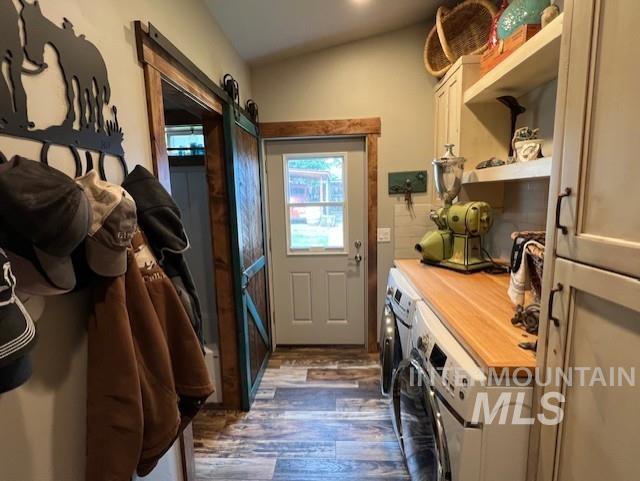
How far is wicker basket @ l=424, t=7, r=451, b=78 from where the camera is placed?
2.27 meters

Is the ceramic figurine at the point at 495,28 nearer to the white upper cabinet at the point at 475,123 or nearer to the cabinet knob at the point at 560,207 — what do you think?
the white upper cabinet at the point at 475,123

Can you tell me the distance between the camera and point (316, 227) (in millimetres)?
2861

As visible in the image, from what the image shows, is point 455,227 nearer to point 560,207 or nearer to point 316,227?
point 560,207

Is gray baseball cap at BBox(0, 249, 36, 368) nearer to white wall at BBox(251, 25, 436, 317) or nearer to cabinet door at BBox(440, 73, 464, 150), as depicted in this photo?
cabinet door at BBox(440, 73, 464, 150)

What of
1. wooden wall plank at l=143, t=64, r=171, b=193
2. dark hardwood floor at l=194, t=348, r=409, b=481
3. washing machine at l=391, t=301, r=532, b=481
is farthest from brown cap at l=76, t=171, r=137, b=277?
dark hardwood floor at l=194, t=348, r=409, b=481

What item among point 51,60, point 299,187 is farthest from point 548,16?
point 299,187

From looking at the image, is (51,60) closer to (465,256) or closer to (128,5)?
(128,5)

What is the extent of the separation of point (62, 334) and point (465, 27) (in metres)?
2.54

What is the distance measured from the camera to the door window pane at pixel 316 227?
2824 millimetres

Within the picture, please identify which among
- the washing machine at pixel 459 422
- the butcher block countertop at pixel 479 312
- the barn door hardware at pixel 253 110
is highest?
the barn door hardware at pixel 253 110

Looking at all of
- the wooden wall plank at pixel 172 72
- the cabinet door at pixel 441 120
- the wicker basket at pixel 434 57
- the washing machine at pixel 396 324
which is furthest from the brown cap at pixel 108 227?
the wicker basket at pixel 434 57

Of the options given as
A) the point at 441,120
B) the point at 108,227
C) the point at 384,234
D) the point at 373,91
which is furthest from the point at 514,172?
the point at 108,227

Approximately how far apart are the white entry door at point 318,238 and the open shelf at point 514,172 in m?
1.02

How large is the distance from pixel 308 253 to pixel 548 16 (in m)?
2.15
